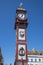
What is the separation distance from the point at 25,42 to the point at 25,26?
20.4 ft

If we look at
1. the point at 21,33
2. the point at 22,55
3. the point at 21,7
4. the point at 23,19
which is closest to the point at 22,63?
the point at 22,55

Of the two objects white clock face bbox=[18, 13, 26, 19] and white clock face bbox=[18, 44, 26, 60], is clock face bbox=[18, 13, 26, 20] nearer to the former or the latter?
white clock face bbox=[18, 13, 26, 19]

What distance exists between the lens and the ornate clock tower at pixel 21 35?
8665 centimetres

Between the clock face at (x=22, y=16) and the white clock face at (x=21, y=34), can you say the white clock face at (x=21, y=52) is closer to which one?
the white clock face at (x=21, y=34)

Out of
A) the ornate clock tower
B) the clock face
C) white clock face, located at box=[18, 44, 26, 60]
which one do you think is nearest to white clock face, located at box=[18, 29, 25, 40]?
the ornate clock tower

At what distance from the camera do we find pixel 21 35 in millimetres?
89250

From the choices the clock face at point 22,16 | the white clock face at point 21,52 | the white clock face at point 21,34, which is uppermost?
the clock face at point 22,16

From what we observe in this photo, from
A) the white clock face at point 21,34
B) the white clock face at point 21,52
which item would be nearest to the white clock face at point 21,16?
the white clock face at point 21,34

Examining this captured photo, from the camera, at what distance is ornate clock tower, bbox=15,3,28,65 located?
284 feet

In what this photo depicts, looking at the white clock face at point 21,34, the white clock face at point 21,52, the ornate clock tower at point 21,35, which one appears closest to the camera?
the white clock face at point 21,52

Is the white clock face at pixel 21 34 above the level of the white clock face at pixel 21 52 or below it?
above

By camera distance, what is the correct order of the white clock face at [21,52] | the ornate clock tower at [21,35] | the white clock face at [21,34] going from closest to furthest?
the white clock face at [21,52]
the ornate clock tower at [21,35]
the white clock face at [21,34]

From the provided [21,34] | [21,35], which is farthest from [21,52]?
[21,34]

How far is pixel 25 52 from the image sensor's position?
287ft
